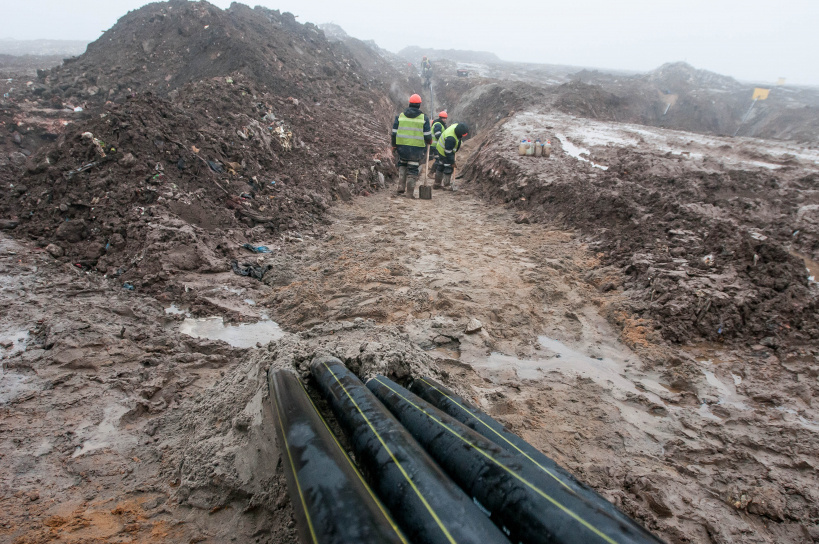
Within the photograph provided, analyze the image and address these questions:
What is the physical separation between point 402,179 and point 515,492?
747cm

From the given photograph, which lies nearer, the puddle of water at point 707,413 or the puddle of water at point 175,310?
the puddle of water at point 707,413

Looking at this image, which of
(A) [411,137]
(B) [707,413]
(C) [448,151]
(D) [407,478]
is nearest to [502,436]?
(D) [407,478]

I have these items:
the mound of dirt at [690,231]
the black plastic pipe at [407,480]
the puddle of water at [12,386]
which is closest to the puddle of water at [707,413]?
the mound of dirt at [690,231]

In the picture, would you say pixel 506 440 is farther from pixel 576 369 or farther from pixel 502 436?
pixel 576 369

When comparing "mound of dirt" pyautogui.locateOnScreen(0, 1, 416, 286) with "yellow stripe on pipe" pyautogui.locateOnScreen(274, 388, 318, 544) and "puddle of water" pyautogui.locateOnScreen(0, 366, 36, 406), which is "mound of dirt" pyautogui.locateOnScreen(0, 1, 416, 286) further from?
"yellow stripe on pipe" pyautogui.locateOnScreen(274, 388, 318, 544)

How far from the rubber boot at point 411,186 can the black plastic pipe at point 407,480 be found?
6618 mm

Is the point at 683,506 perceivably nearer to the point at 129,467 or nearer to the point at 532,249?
the point at 129,467

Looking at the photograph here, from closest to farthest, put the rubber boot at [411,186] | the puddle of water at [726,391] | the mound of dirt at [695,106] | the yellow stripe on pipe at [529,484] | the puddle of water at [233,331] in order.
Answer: the yellow stripe on pipe at [529,484], the puddle of water at [726,391], the puddle of water at [233,331], the rubber boot at [411,186], the mound of dirt at [695,106]

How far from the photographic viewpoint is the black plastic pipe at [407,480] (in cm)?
119

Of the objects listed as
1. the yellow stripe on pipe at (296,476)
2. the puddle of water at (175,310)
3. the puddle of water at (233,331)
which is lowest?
the puddle of water at (233,331)

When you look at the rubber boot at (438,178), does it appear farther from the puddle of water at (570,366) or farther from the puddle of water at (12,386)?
the puddle of water at (12,386)

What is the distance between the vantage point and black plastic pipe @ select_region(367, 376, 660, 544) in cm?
115

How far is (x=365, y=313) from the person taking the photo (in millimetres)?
3660

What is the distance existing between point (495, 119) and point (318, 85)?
7.40m
